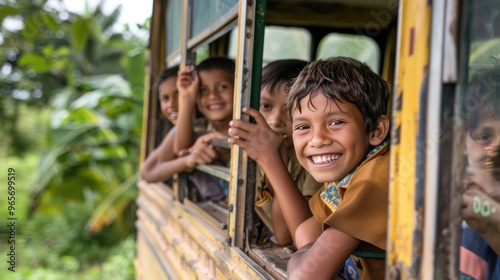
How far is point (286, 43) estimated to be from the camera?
4.62 m

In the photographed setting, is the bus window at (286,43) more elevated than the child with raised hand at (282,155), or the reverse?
the bus window at (286,43)

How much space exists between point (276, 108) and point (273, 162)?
0.61 metres

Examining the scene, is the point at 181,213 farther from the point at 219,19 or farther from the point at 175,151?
the point at 219,19

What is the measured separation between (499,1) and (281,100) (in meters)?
1.36

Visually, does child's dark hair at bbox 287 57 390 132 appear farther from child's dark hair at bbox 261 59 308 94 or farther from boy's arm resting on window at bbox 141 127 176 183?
boy's arm resting on window at bbox 141 127 176 183

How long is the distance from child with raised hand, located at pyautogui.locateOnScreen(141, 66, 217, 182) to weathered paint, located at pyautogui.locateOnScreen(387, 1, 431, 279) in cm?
155

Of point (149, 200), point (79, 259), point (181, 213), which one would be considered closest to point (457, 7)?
point (181, 213)

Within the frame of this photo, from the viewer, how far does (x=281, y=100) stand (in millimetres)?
2266

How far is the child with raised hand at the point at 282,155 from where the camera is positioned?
1.85m

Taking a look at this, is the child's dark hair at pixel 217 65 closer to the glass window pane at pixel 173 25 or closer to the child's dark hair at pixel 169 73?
the child's dark hair at pixel 169 73

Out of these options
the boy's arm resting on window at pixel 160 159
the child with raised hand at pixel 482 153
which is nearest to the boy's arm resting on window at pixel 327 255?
the child with raised hand at pixel 482 153

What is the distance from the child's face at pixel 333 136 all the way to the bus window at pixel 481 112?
407mm

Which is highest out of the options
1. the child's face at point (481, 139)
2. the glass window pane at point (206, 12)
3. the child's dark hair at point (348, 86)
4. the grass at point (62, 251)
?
the glass window pane at point (206, 12)

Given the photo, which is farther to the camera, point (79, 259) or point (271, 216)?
point (79, 259)
